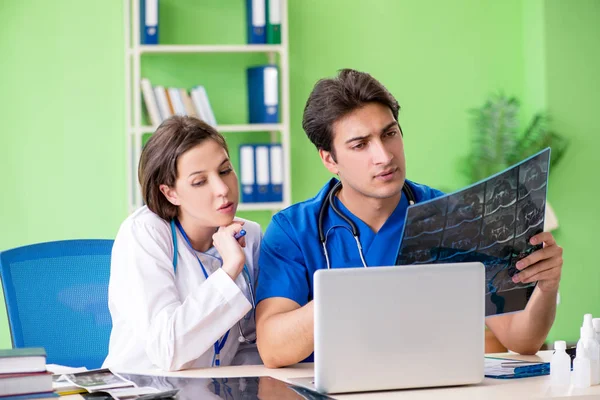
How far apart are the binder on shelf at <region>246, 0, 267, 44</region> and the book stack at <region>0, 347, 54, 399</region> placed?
9.24ft

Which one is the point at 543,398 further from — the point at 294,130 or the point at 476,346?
the point at 294,130

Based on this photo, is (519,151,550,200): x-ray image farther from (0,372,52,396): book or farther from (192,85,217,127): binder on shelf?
(192,85,217,127): binder on shelf

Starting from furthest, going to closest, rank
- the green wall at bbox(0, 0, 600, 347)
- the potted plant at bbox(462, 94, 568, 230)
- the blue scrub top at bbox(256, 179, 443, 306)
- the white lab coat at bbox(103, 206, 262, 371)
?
the potted plant at bbox(462, 94, 568, 230)
the green wall at bbox(0, 0, 600, 347)
the blue scrub top at bbox(256, 179, 443, 306)
the white lab coat at bbox(103, 206, 262, 371)

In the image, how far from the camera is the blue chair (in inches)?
88.6

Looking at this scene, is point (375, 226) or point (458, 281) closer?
point (458, 281)

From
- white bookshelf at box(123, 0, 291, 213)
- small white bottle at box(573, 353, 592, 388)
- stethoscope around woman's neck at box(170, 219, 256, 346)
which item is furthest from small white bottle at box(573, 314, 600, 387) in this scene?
white bookshelf at box(123, 0, 291, 213)

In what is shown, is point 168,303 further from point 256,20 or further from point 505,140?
point 505,140

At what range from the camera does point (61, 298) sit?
7.60 feet

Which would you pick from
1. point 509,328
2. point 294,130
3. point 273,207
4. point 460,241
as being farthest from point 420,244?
point 294,130

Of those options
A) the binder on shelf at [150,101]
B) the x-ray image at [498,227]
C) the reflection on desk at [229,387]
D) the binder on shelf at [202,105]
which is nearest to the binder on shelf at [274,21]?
the binder on shelf at [202,105]

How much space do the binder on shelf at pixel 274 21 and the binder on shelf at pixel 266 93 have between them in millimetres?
145

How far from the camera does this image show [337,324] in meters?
1.37

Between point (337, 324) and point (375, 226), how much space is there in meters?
0.73

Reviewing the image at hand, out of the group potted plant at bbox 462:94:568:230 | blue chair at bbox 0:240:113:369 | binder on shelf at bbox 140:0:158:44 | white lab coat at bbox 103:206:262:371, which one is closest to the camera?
white lab coat at bbox 103:206:262:371
